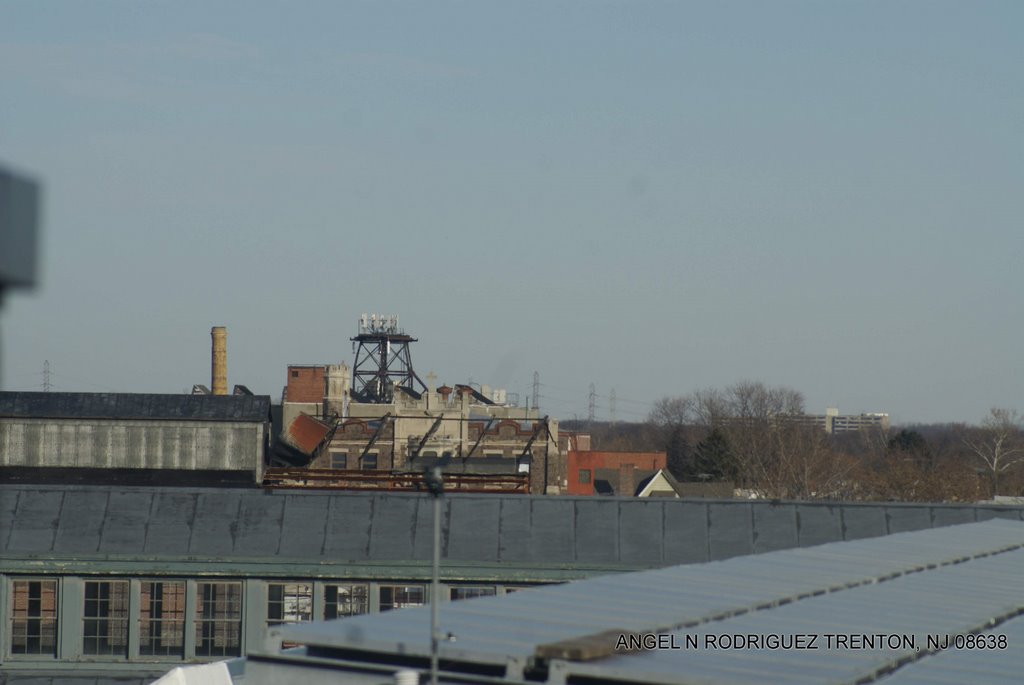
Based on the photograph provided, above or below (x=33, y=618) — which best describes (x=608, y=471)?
above

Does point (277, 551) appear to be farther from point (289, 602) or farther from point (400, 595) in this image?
point (400, 595)

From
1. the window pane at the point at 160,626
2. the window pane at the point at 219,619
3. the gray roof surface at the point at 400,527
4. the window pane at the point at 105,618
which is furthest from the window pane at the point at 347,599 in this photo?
the window pane at the point at 105,618

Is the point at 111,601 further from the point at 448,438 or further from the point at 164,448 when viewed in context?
the point at 448,438

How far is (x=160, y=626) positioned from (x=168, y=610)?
0.32m

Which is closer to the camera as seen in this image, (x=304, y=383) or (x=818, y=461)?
(x=304, y=383)

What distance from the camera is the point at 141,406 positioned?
42594 mm

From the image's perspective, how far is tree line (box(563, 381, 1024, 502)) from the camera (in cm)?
6919

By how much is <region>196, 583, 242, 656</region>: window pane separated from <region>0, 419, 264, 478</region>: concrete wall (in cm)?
2270

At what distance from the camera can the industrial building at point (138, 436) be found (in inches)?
1617

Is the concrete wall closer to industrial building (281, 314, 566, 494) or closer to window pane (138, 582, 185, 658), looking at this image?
industrial building (281, 314, 566, 494)

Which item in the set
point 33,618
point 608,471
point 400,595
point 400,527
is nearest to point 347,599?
point 400,595

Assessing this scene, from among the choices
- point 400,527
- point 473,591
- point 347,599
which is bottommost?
point 347,599

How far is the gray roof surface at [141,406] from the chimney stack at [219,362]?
467 inches

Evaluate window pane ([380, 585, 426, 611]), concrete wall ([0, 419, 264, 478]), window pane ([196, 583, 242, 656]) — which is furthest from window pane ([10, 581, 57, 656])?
concrete wall ([0, 419, 264, 478])
